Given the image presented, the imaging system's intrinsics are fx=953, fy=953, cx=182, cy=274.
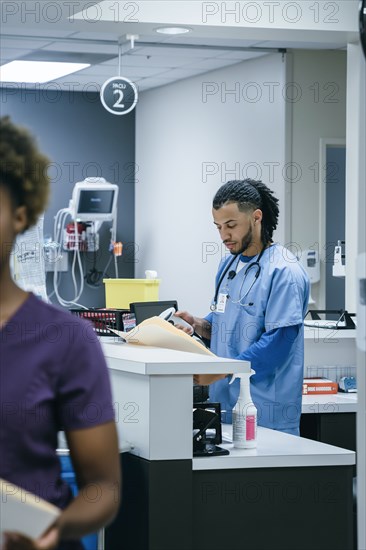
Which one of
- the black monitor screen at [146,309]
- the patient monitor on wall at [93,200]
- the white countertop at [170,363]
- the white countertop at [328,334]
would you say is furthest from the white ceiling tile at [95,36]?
the white countertop at [170,363]

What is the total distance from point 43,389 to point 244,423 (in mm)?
1489

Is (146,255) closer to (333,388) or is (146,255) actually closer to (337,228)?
(337,228)

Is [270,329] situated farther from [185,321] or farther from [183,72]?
[183,72]

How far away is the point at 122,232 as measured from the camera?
843 cm

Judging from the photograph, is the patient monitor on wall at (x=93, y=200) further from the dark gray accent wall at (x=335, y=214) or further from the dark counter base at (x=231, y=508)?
the dark counter base at (x=231, y=508)

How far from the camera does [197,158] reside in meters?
7.35

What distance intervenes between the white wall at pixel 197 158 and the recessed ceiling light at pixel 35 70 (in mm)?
973

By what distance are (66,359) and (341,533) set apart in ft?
5.46

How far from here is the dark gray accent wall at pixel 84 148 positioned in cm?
789

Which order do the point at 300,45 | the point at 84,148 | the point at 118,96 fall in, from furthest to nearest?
the point at 84,148
the point at 300,45
the point at 118,96

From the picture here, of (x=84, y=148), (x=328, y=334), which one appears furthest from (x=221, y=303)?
(x=84, y=148)

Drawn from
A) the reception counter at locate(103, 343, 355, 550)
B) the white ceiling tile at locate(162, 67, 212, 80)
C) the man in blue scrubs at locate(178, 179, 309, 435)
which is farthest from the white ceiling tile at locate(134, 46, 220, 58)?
the reception counter at locate(103, 343, 355, 550)

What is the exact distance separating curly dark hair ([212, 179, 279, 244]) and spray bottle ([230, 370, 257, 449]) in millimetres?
890

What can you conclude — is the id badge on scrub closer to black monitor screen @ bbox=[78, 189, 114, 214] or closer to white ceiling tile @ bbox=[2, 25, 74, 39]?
white ceiling tile @ bbox=[2, 25, 74, 39]
